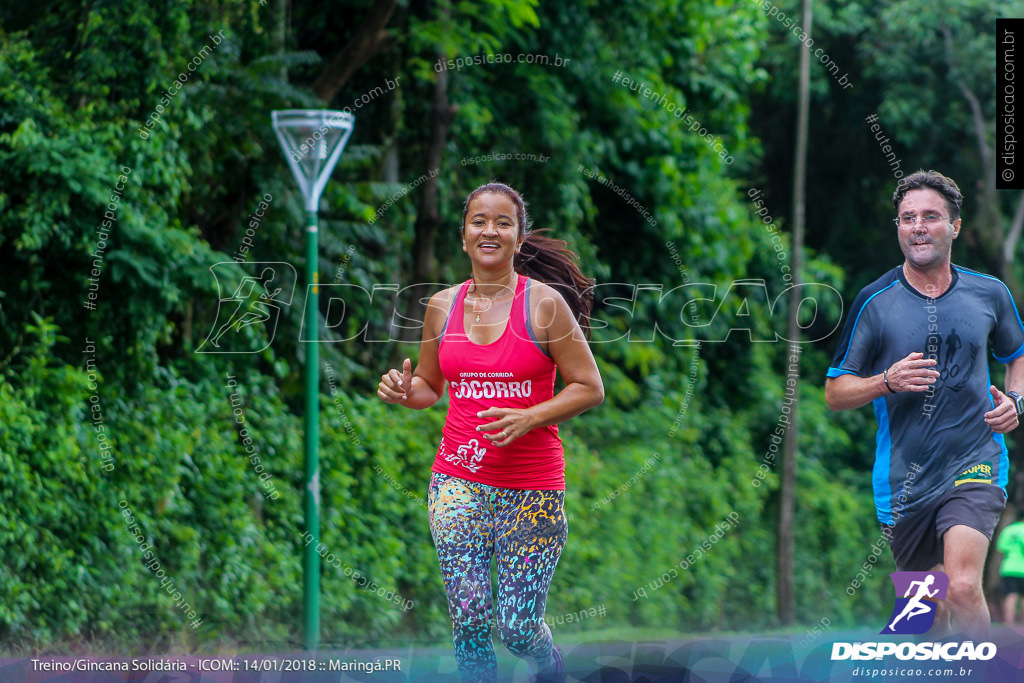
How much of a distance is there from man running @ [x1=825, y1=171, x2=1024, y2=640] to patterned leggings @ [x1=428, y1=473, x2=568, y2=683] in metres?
1.25

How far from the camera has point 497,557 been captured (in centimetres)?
371

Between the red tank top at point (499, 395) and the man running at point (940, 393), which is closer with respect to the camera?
the red tank top at point (499, 395)

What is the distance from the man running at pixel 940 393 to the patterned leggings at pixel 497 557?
4.09 feet

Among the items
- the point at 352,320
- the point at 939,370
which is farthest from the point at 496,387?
the point at 352,320

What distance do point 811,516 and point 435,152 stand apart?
768 centimetres

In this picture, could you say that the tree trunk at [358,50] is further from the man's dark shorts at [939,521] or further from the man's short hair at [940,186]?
the man's dark shorts at [939,521]

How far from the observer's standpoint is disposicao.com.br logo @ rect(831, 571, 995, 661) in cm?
400

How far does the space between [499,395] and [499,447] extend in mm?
173

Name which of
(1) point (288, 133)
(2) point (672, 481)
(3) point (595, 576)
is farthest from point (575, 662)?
(2) point (672, 481)

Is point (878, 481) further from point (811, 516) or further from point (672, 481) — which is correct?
point (811, 516)

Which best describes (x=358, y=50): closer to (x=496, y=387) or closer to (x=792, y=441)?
(x=496, y=387)

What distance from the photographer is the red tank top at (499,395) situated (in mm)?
3600

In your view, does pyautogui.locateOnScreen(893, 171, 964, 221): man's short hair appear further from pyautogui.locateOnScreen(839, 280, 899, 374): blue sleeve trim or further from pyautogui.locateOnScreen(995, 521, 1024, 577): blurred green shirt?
pyautogui.locateOnScreen(995, 521, 1024, 577): blurred green shirt

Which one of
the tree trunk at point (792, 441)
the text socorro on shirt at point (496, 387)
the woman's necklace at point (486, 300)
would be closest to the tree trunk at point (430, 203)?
the tree trunk at point (792, 441)
